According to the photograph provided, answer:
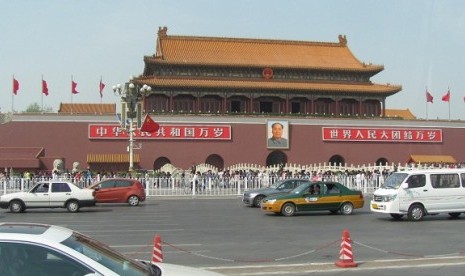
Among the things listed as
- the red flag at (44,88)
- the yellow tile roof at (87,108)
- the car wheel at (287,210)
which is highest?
the red flag at (44,88)

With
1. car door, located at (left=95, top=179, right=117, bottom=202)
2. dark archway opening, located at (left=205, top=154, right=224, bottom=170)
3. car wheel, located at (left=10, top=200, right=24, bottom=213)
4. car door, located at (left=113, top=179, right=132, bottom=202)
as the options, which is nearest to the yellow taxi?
car door, located at (left=113, top=179, right=132, bottom=202)

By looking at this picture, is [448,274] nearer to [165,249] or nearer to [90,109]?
[165,249]

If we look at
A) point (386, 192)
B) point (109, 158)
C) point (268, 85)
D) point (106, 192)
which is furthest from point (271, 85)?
point (386, 192)

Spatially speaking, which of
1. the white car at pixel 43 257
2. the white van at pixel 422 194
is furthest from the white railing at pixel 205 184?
the white car at pixel 43 257

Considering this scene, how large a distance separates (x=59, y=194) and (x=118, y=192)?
3.70 metres

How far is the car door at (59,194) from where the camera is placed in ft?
75.0

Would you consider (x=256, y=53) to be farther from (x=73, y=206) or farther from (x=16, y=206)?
(x=16, y=206)

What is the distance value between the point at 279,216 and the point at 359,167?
2892 centimetres

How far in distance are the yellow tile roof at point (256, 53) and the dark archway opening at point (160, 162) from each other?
841cm

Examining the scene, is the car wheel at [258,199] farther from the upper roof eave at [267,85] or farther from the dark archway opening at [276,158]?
the upper roof eave at [267,85]

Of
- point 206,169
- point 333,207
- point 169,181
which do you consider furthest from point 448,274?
point 206,169

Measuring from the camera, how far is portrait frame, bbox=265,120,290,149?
48.6 m

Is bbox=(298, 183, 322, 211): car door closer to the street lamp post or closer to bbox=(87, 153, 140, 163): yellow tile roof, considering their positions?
the street lamp post

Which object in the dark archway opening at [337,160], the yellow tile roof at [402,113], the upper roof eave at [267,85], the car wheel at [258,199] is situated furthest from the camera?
the yellow tile roof at [402,113]
